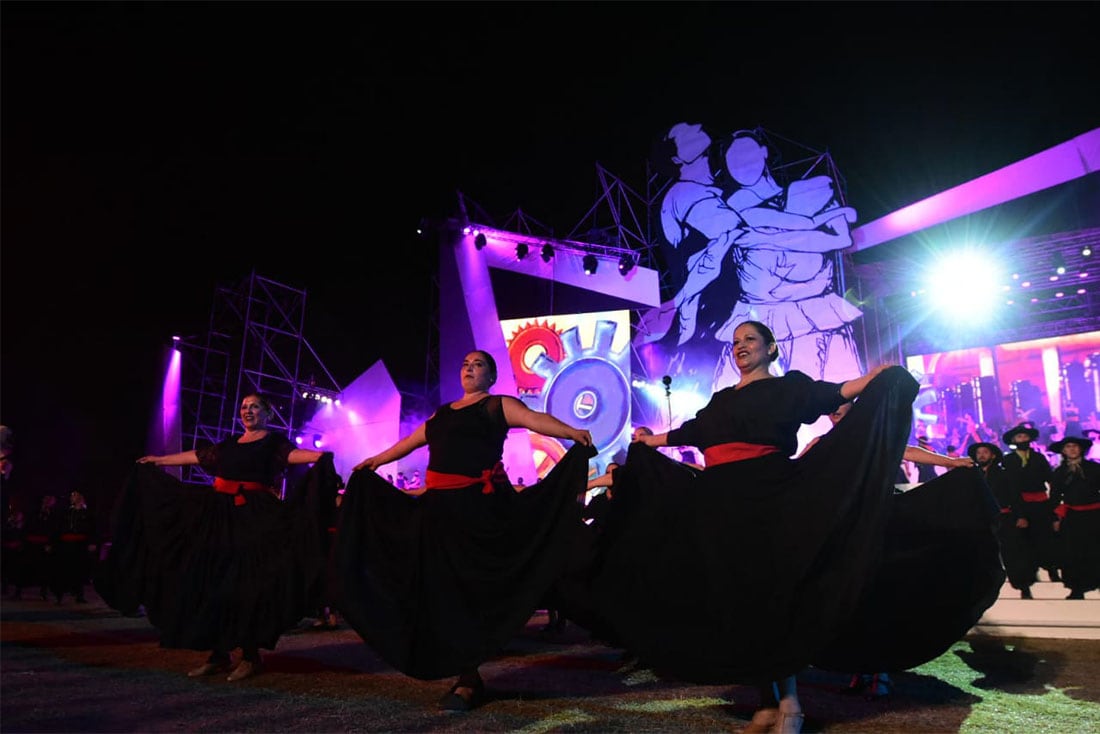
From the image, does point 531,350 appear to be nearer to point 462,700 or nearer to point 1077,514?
point 1077,514

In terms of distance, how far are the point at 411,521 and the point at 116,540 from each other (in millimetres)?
2617

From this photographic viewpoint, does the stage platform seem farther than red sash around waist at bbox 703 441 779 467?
Yes

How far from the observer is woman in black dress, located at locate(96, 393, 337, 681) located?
15.0ft

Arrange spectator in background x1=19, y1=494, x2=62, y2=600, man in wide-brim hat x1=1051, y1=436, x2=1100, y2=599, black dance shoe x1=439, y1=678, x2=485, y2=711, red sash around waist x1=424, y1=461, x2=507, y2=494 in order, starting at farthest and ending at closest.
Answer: spectator in background x1=19, y1=494, x2=62, y2=600 < man in wide-brim hat x1=1051, y1=436, x2=1100, y2=599 < red sash around waist x1=424, y1=461, x2=507, y2=494 < black dance shoe x1=439, y1=678, x2=485, y2=711

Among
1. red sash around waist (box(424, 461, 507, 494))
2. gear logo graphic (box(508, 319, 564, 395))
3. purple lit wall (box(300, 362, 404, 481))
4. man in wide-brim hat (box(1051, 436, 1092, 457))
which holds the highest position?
gear logo graphic (box(508, 319, 564, 395))

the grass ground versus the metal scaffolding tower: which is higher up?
the metal scaffolding tower

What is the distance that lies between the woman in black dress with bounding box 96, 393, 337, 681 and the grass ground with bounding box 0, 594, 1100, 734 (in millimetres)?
338

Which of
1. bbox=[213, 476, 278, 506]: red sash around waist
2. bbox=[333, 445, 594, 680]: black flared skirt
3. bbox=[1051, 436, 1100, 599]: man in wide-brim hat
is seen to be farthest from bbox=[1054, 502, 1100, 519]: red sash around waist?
bbox=[213, 476, 278, 506]: red sash around waist

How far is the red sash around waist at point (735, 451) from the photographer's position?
3207 millimetres

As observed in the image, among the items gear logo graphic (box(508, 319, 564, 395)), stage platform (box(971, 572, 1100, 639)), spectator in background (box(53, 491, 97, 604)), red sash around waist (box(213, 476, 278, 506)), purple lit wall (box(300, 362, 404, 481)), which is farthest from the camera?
purple lit wall (box(300, 362, 404, 481))

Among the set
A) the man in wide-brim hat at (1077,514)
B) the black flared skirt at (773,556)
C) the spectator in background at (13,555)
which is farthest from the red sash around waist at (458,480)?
the spectator in background at (13,555)

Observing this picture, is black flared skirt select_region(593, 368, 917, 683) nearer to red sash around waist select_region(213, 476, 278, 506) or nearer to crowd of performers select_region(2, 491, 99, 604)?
red sash around waist select_region(213, 476, 278, 506)

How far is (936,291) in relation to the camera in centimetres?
1391

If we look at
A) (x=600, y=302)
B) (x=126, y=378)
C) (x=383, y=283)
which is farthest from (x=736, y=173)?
(x=126, y=378)
